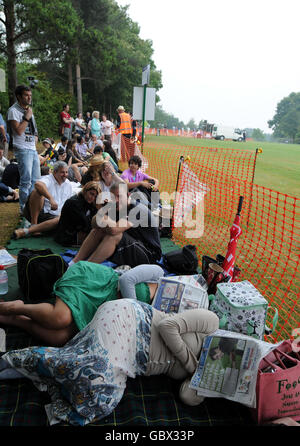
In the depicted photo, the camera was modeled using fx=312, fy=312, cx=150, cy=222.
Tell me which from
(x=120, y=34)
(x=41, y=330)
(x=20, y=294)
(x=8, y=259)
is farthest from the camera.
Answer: (x=120, y=34)

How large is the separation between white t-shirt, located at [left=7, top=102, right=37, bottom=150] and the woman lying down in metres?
3.45

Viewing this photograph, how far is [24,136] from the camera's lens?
4664 millimetres

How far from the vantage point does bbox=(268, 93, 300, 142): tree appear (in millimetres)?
92312

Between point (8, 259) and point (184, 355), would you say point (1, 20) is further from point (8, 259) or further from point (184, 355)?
point (184, 355)

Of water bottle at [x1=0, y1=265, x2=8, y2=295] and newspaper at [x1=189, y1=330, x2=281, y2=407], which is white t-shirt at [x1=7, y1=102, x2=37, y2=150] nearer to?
water bottle at [x1=0, y1=265, x2=8, y2=295]

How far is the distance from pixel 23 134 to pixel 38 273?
8.66 ft

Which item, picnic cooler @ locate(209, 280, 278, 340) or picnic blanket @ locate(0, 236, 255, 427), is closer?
picnic blanket @ locate(0, 236, 255, 427)

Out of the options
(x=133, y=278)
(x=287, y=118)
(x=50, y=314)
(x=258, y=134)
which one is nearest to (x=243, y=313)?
(x=133, y=278)

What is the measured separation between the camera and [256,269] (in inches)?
165

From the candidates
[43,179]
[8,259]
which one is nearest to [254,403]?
[8,259]

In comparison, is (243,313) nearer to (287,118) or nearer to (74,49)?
(74,49)

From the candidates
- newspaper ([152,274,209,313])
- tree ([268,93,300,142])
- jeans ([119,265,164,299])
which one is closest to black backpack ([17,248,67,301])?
jeans ([119,265,164,299])

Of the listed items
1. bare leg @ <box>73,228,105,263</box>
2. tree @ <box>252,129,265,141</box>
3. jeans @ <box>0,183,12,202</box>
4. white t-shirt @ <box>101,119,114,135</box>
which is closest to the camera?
bare leg @ <box>73,228,105,263</box>

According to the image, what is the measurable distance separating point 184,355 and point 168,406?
35 cm
